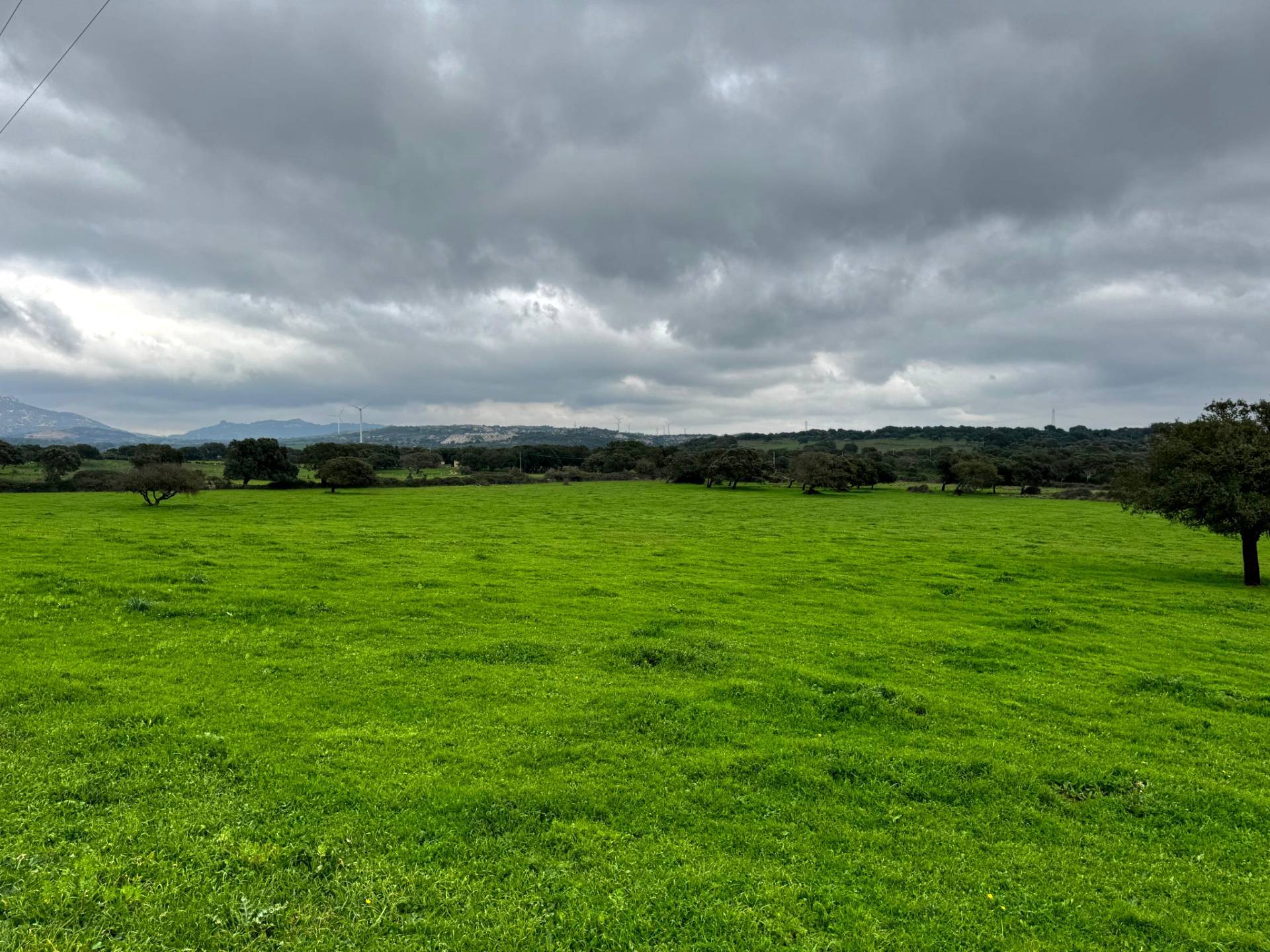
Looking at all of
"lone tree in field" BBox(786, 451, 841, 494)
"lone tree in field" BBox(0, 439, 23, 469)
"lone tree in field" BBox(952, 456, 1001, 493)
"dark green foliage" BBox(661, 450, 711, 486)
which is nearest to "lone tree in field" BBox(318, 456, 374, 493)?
"lone tree in field" BBox(0, 439, 23, 469)

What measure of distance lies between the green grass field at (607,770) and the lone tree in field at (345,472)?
265ft

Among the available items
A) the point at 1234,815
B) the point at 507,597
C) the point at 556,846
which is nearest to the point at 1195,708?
the point at 1234,815

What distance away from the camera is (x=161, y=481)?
202ft

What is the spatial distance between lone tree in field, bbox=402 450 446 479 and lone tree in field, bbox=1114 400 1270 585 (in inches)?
5313

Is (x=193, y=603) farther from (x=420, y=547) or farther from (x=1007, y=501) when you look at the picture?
(x=1007, y=501)

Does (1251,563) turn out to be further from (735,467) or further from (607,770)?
(735,467)

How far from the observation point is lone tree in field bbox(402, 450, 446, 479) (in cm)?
15141

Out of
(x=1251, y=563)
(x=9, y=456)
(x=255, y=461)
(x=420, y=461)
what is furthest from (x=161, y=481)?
(x=420, y=461)

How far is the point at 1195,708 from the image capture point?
44.1 feet

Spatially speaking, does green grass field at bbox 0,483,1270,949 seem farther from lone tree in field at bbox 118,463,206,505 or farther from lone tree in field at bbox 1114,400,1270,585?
lone tree in field at bbox 118,463,206,505

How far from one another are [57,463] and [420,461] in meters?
68.8

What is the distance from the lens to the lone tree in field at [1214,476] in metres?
29.4

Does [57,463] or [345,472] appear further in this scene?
[345,472]

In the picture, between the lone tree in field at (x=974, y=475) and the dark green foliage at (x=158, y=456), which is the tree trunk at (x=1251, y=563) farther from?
the dark green foliage at (x=158, y=456)
